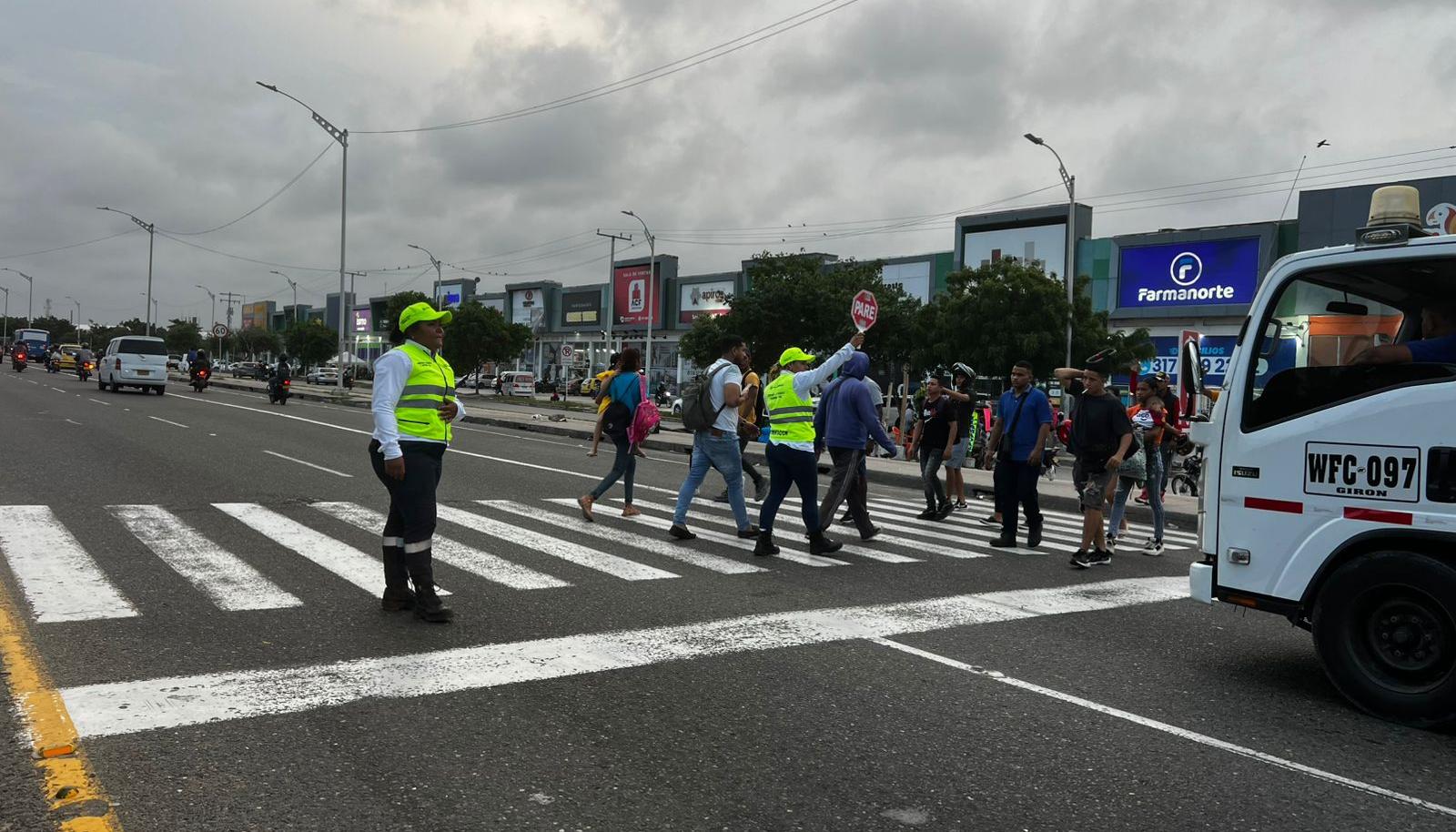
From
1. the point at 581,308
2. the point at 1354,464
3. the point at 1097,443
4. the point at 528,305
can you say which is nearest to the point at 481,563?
the point at 1097,443

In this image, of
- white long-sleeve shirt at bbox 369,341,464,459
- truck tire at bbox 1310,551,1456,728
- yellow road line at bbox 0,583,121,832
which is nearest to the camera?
yellow road line at bbox 0,583,121,832

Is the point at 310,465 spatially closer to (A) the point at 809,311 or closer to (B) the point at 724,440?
(B) the point at 724,440

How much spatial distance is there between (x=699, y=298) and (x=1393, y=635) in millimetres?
60544

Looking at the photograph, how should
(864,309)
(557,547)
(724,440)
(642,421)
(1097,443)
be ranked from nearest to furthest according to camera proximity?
1. (557,547)
2. (1097,443)
3. (724,440)
4. (642,421)
5. (864,309)

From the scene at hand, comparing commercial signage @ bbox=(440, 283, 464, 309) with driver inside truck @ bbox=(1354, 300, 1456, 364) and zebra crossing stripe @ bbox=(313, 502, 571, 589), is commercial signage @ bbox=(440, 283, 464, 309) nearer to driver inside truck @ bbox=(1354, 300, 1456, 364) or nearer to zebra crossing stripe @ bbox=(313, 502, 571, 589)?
zebra crossing stripe @ bbox=(313, 502, 571, 589)

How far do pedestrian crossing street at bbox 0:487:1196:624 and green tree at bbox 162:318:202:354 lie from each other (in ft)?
410

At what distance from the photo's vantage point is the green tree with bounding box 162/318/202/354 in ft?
406

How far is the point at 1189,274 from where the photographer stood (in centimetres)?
3731

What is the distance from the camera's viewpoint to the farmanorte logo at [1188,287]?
36.6 m

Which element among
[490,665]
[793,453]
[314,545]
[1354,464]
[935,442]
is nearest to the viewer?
[1354,464]

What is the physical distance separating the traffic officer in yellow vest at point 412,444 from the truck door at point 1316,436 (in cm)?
443

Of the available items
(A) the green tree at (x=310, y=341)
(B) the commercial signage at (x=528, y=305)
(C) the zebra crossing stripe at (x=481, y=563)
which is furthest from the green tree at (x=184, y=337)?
(C) the zebra crossing stripe at (x=481, y=563)

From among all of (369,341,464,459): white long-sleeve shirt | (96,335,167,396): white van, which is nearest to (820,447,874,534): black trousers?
(369,341,464,459): white long-sleeve shirt

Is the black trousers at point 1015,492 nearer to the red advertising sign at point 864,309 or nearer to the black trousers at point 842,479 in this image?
the black trousers at point 842,479
